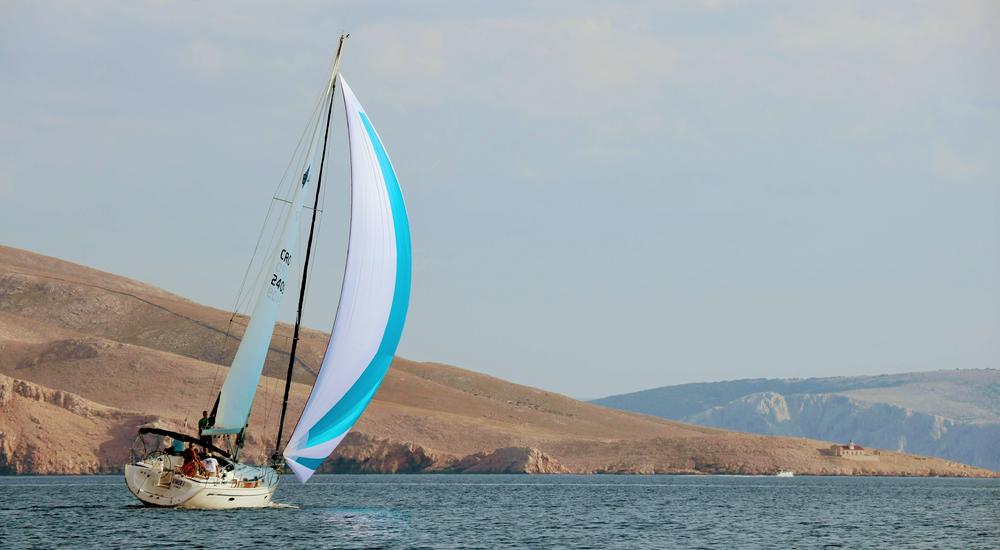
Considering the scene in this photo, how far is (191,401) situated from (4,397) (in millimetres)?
43874

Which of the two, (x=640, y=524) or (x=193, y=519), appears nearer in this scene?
(x=193, y=519)

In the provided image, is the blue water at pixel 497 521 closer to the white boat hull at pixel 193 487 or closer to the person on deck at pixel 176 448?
the white boat hull at pixel 193 487

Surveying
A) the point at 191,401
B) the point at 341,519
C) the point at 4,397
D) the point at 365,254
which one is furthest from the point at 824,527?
the point at 191,401

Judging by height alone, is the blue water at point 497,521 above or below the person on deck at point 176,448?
below

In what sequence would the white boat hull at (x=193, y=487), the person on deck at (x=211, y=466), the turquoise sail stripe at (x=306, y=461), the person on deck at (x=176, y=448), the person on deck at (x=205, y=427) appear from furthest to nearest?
the person on deck at (x=211, y=466) → the person on deck at (x=176, y=448) → the white boat hull at (x=193, y=487) → the person on deck at (x=205, y=427) → the turquoise sail stripe at (x=306, y=461)

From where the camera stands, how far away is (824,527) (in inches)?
2410

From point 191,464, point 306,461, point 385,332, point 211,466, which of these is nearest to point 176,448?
point 191,464

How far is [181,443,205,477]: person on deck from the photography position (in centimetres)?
5266

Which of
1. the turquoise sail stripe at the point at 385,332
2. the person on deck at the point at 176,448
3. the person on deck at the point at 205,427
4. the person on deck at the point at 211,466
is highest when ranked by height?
the turquoise sail stripe at the point at 385,332

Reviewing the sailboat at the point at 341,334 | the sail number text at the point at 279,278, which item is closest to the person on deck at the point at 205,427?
the sailboat at the point at 341,334

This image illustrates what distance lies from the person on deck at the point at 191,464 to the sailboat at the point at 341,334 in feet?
0.14

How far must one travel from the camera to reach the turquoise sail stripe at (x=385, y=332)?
5094 cm

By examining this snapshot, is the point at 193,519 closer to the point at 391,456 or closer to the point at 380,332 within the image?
the point at 380,332

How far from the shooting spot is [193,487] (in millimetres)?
52719
